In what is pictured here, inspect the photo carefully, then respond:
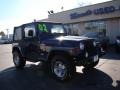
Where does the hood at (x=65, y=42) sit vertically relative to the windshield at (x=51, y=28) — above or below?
below

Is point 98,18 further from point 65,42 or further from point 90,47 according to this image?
point 65,42

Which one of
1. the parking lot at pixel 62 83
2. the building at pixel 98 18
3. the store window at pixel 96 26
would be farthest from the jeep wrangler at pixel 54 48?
the store window at pixel 96 26

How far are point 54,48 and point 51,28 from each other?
5.29ft

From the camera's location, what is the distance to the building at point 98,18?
2186 centimetres

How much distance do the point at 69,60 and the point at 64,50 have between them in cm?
38

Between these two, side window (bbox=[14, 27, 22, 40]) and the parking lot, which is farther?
side window (bbox=[14, 27, 22, 40])

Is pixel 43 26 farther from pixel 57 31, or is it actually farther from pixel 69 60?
pixel 69 60

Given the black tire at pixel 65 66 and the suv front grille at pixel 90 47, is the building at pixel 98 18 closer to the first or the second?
the suv front grille at pixel 90 47

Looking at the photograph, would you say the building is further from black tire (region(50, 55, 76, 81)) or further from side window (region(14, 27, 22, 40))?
black tire (region(50, 55, 76, 81))

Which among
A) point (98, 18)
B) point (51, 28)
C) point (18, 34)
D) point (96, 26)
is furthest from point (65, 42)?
point (96, 26)

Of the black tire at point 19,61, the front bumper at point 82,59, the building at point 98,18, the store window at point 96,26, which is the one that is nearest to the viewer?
the front bumper at point 82,59

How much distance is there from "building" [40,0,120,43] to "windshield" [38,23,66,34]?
38.2ft

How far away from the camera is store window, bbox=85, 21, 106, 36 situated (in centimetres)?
2334

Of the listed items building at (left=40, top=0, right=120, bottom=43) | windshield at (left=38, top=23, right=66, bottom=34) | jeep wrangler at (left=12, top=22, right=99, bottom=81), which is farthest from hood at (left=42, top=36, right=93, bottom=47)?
building at (left=40, top=0, right=120, bottom=43)
